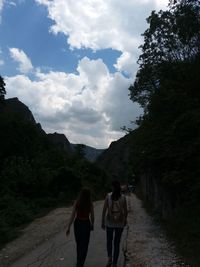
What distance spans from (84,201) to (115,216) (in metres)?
0.76

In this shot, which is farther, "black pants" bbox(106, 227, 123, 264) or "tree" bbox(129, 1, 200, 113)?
"tree" bbox(129, 1, 200, 113)

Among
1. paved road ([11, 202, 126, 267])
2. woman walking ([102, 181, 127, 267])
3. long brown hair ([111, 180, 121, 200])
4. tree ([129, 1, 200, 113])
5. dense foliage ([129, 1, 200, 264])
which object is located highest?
tree ([129, 1, 200, 113])

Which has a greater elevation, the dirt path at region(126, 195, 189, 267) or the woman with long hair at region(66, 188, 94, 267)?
the woman with long hair at region(66, 188, 94, 267)

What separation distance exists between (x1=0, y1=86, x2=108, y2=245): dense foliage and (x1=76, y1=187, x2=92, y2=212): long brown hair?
7834 millimetres

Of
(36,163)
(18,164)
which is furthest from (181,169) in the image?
(36,163)

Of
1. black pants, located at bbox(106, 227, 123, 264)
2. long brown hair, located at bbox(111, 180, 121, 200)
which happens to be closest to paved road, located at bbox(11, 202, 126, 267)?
black pants, located at bbox(106, 227, 123, 264)

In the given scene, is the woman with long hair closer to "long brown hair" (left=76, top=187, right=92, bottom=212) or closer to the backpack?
"long brown hair" (left=76, top=187, right=92, bottom=212)

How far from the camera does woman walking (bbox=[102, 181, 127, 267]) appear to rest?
1008cm

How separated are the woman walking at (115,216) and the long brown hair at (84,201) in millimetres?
465

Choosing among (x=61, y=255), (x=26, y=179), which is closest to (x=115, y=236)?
(x=61, y=255)

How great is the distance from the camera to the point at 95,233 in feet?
58.7

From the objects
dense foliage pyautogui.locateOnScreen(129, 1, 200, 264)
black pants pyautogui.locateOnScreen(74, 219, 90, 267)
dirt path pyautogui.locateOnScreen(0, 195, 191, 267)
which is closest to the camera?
black pants pyautogui.locateOnScreen(74, 219, 90, 267)

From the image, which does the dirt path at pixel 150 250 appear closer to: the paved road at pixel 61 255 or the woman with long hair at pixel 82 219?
the paved road at pixel 61 255

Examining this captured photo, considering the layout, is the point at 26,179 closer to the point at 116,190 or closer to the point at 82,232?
the point at 116,190
